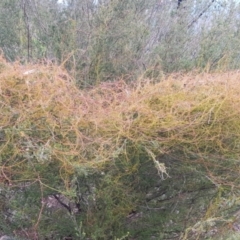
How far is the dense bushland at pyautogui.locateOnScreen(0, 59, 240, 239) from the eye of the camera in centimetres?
258

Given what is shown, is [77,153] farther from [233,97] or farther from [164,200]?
[233,97]

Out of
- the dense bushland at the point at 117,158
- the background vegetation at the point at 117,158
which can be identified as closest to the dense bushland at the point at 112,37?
the background vegetation at the point at 117,158

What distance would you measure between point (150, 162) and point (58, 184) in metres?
0.60

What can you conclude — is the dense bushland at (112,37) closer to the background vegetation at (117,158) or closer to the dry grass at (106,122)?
the background vegetation at (117,158)

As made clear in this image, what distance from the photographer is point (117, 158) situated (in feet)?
8.79

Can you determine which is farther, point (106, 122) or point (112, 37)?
point (112, 37)

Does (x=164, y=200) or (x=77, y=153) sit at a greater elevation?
(x=77, y=153)

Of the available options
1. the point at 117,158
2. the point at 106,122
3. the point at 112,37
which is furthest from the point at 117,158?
the point at 112,37

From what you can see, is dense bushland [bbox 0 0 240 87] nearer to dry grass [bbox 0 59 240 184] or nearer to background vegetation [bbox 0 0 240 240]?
background vegetation [bbox 0 0 240 240]

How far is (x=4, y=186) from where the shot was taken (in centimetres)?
273

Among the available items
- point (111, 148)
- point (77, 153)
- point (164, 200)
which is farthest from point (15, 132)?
point (164, 200)

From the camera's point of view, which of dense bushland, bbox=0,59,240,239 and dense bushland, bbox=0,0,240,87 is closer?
dense bushland, bbox=0,59,240,239

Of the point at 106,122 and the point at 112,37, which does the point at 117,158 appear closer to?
the point at 106,122

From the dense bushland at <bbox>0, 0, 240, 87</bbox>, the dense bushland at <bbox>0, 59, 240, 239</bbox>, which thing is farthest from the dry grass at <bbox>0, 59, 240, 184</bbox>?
the dense bushland at <bbox>0, 0, 240, 87</bbox>
